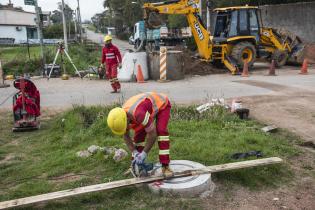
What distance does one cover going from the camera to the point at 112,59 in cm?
1219

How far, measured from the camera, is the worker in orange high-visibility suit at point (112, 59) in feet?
39.6

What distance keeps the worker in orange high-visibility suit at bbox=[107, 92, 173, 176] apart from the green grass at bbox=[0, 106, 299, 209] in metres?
0.53

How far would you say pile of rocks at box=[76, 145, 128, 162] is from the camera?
232 inches

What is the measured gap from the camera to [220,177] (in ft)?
17.5

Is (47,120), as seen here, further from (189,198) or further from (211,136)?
(189,198)

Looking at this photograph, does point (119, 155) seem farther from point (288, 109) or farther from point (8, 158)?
point (288, 109)

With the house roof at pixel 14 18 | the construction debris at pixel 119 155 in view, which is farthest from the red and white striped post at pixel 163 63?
the house roof at pixel 14 18

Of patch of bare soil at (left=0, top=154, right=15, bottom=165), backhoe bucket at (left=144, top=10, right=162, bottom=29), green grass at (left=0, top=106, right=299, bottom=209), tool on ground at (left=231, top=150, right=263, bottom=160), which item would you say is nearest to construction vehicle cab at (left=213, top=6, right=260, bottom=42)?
backhoe bucket at (left=144, top=10, right=162, bottom=29)

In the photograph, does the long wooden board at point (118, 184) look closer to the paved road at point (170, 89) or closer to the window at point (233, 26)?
the paved road at point (170, 89)

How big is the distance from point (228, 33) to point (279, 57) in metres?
3.07

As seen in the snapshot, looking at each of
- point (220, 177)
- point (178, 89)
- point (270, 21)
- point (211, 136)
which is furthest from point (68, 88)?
point (270, 21)

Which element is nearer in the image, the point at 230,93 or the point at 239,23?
the point at 230,93

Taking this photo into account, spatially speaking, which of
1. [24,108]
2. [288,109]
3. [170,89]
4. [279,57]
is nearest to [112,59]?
[170,89]

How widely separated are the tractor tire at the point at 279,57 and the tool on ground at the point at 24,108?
12657 millimetres
